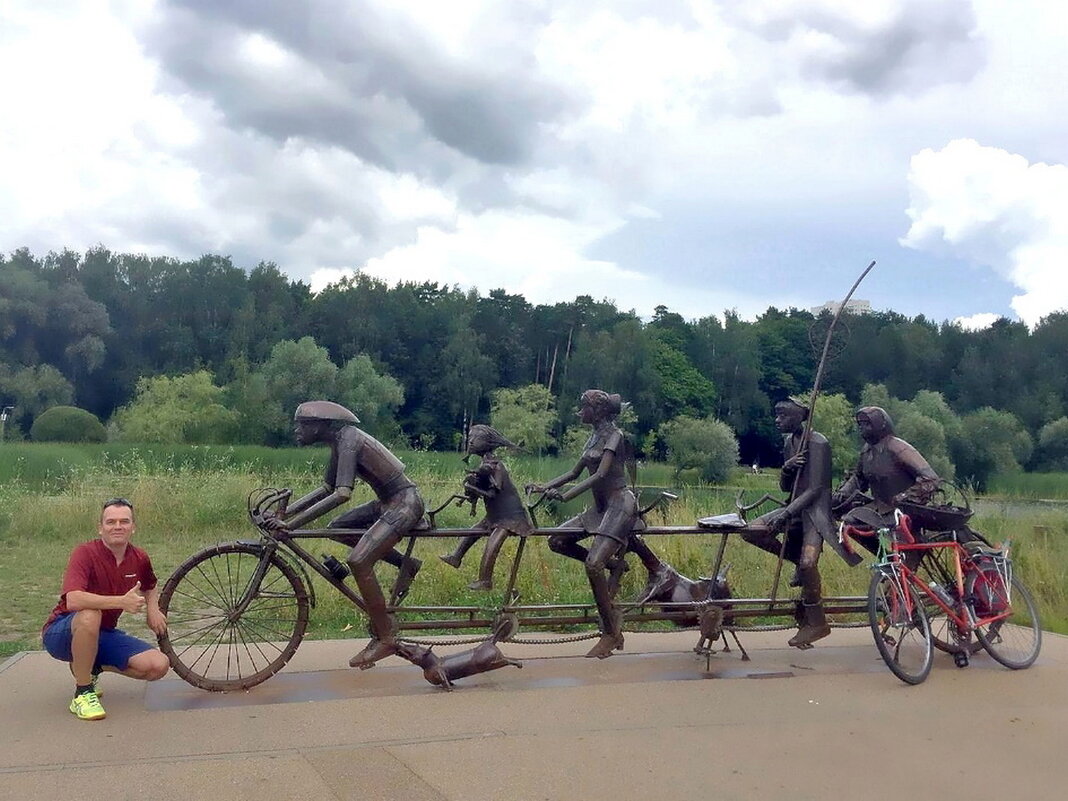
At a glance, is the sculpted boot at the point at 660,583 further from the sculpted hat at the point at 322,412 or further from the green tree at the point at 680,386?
the green tree at the point at 680,386

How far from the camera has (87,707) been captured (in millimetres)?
4988

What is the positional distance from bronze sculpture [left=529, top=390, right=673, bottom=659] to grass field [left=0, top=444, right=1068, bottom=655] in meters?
2.18

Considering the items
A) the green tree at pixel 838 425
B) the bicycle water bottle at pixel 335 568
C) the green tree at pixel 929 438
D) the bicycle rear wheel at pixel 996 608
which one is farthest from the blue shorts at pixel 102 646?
the green tree at pixel 929 438

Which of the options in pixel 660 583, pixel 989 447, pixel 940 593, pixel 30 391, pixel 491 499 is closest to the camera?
pixel 491 499

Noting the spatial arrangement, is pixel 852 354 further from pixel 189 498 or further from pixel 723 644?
pixel 723 644

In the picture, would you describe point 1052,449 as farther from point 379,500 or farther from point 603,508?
point 379,500

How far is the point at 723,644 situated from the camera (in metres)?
7.39

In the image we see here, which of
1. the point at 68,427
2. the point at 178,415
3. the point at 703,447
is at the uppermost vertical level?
the point at 703,447

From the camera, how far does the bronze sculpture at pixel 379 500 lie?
5.73 metres

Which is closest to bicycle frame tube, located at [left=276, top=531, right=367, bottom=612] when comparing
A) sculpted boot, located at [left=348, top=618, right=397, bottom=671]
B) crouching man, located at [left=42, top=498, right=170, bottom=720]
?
sculpted boot, located at [left=348, top=618, right=397, bottom=671]

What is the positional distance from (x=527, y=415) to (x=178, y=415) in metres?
13.3

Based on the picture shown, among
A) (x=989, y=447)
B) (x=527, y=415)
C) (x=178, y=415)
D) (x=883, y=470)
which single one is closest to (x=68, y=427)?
(x=178, y=415)

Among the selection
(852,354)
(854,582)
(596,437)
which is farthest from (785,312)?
(596,437)

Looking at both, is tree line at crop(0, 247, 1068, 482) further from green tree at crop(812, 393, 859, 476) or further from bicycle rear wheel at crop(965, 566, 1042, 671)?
bicycle rear wheel at crop(965, 566, 1042, 671)
